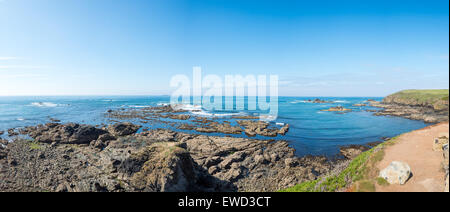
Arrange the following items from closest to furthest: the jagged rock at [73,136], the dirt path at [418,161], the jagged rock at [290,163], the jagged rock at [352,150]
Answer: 1. the dirt path at [418,161]
2. the jagged rock at [290,163]
3. the jagged rock at [352,150]
4. the jagged rock at [73,136]

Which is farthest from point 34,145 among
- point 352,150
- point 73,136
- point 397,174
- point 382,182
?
point 352,150

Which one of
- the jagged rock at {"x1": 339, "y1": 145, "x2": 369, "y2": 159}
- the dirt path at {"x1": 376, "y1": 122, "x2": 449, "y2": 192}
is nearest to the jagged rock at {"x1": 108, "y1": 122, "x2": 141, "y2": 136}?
the jagged rock at {"x1": 339, "y1": 145, "x2": 369, "y2": 159}

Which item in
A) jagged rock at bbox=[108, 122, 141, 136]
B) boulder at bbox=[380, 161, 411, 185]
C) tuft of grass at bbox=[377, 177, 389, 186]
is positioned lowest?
jagged rock at bbox=[108, 122, 141, 136]

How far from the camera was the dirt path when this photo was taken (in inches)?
374

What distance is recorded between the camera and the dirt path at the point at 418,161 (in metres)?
9.50

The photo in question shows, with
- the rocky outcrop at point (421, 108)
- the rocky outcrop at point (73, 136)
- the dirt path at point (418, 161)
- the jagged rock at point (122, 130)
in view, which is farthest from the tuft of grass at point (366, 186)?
the rocky outcrop at point (421, 108)

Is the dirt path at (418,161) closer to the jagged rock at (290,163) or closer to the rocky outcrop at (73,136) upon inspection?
the jagged rock at (290,163)

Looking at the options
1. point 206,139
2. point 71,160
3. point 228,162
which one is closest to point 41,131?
point 71,160

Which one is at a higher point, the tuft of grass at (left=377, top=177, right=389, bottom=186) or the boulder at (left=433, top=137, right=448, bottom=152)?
the boulder at (left=433, top=137, right=448, bottom=152)

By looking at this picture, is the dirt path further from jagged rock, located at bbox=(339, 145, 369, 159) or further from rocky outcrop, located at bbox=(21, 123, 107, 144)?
rocky outcrop, located at bbox=(21, 123, 107, 144)

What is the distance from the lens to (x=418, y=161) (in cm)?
1195

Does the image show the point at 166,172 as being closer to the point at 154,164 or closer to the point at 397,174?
the point at 154,164
